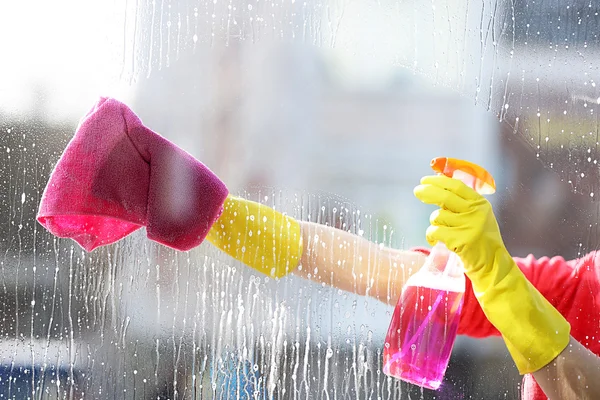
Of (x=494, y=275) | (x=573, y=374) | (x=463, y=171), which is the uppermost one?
(x=463, y=171)

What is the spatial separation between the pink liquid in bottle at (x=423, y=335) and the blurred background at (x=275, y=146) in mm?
24

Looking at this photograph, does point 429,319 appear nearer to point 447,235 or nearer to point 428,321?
point 428,321

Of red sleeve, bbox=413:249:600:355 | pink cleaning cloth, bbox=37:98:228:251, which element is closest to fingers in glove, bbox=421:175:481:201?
red sleeve, bbox=413:249:600:355

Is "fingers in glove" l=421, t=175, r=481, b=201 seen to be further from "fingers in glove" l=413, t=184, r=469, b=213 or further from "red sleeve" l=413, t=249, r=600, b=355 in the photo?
"red sleeve" l=413, t=249, r=600, b=355

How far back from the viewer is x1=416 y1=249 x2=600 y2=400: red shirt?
83 cm

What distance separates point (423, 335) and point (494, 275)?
0.36ft

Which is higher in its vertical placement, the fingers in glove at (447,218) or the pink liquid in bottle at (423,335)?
the fingers in glove at (447,218)

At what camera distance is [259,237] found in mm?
838

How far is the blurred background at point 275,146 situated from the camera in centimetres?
84

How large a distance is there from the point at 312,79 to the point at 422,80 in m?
0.14

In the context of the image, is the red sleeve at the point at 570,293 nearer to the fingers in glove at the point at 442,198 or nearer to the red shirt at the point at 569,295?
the red shirt at the point at 569,295

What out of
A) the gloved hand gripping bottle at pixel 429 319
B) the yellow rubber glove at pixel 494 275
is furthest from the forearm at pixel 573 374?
the gloved hand gripping bottle at pixel 429 319

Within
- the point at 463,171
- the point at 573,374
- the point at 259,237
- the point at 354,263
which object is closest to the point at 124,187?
the point at 259,237

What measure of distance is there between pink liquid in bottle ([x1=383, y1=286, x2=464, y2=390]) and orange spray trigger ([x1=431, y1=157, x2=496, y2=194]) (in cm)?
13
